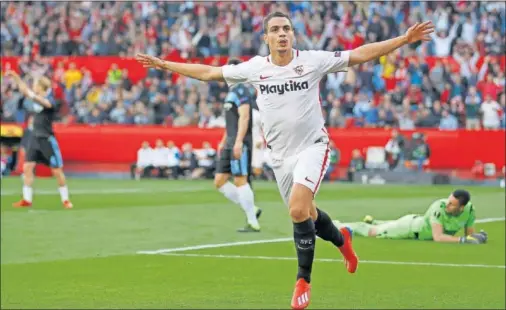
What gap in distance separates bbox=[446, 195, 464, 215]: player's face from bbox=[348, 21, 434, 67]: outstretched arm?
25.1 feet

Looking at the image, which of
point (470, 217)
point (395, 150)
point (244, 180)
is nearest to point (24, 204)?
point (244, 180)

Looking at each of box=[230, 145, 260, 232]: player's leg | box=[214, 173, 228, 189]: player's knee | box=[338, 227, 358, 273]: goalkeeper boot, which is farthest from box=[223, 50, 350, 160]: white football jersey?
box=[214, 173, 228, 189]: player's knee

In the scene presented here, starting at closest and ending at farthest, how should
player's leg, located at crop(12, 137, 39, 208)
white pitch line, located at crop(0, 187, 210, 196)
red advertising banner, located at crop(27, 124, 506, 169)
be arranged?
player's leg, located at crop(12, 137, 39, 208) < white pitch line, located at crop(0, 187, 210, 196) < red advertising banner, located at crop(27, 124, 506, 169)

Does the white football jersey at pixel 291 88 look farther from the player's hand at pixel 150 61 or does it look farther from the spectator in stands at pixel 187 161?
the spectator in stands at pixel 187 161

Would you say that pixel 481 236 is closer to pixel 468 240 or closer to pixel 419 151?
pixel 468 240

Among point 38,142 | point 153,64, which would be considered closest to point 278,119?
point 153,64

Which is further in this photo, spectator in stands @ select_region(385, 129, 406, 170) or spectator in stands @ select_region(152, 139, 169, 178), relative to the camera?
spectator in stands @ select_region(152, 139, 169, 178)

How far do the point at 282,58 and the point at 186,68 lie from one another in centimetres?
85

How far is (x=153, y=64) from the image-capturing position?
432 inches

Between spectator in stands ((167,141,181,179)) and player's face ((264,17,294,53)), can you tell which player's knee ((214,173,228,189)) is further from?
spectator in stands ((167,141,181,179))

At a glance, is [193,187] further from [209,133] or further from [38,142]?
[38,142]

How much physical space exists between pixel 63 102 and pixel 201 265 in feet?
83.7

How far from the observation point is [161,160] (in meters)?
37.8

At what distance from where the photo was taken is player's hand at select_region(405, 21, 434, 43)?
33.9ft
